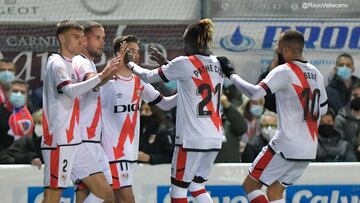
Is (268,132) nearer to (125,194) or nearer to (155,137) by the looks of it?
(155,137)

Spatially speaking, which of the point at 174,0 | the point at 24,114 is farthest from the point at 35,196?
the point at 174,0

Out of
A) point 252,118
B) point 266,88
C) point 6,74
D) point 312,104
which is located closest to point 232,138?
point 252,118

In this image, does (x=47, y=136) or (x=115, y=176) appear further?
(x=115, y=176)

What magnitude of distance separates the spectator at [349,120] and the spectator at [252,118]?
98cm

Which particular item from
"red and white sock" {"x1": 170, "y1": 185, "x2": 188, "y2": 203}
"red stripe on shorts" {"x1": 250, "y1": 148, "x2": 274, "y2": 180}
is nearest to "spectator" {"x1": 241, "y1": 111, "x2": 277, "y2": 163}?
"red stripe on shorts" {"x1": 250, "y1": 148, "x2": 274, "y2": 180}

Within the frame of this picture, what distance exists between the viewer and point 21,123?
14367 mm

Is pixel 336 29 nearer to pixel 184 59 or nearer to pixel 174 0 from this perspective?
pixel 174 0

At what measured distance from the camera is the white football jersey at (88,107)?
11.6m

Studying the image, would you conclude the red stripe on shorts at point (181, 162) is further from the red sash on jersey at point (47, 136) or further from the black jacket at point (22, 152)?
the black jacket at point (22, 152)

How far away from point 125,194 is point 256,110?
125 inches

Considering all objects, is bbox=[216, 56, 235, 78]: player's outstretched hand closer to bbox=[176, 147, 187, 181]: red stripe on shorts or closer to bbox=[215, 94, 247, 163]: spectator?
bbox=[176, 147, 187, 181]: red stripe on shorts

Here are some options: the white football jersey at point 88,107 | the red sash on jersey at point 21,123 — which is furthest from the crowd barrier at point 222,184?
the white football jersey at point 88,107

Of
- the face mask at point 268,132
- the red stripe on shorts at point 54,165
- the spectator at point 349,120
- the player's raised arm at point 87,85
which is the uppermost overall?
the player's raised arm at point 87,85

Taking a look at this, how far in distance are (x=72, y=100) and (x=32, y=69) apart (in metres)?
4.01
